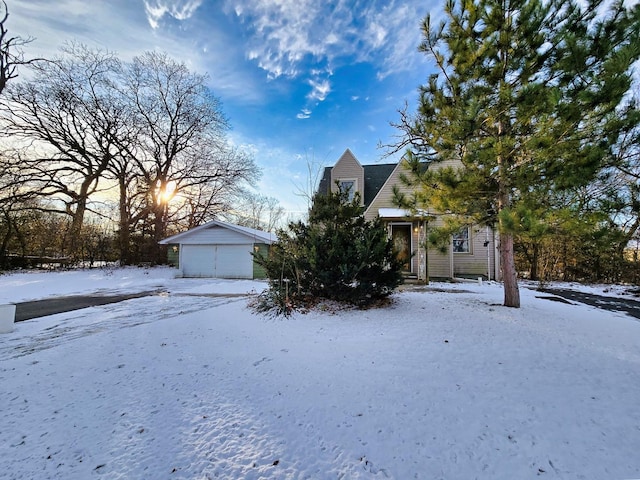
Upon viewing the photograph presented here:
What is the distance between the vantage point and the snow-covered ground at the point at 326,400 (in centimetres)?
199

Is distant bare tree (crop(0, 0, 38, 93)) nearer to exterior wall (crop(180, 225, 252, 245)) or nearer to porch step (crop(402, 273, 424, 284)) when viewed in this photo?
exterior wall (crop(180, 225, 252, 245))

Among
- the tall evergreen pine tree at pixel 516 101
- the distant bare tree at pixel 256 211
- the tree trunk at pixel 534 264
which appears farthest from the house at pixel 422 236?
the distant bare tree at pixel 256 211

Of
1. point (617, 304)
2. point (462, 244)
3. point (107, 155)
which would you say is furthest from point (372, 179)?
point (107, 155)

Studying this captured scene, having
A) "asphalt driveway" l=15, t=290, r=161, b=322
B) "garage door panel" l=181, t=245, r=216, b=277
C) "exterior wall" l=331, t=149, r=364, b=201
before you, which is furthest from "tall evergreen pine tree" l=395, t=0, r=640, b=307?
"garage door panel" l=181, t=245, r=216, b=277

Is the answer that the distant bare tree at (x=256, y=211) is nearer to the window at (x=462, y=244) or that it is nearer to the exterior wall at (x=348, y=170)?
the exterior wall at (x=348, y=170)

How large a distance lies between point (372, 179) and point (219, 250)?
967cm

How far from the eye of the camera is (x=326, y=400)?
9.16ft

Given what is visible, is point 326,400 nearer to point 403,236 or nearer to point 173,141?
point 403,236

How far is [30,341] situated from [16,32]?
1950cm

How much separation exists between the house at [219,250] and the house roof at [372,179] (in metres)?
4.60

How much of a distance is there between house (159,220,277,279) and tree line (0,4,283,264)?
4.53 meters

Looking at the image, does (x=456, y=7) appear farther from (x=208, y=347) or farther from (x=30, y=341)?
(x=30, y=341)

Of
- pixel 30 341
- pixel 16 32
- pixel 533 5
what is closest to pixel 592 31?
pixel 533 5

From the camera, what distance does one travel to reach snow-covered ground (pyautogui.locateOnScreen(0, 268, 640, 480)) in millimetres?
1993
